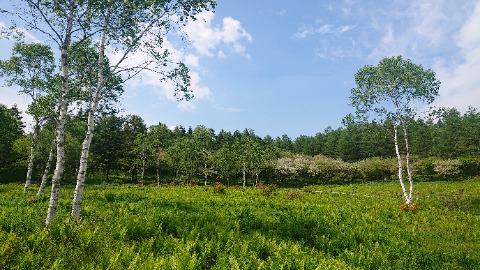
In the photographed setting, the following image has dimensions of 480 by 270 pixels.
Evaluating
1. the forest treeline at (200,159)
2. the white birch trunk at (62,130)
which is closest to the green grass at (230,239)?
the white birch trunk at (62,130)

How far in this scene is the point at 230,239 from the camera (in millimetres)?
11586

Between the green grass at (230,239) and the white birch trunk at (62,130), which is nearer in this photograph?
the green grass at (230,239)

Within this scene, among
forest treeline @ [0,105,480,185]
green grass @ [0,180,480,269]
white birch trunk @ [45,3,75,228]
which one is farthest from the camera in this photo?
forest treeline @ [0,105,480,185]

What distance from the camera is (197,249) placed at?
10.4 metres

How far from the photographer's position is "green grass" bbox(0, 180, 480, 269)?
328 inches

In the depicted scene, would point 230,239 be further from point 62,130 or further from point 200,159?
point 200,159

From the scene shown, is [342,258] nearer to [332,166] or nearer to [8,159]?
[8,159]

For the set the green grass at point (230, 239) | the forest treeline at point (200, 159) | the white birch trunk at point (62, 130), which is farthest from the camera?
the forest treeline at point (200, 159)

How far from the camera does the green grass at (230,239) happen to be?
27.3ft

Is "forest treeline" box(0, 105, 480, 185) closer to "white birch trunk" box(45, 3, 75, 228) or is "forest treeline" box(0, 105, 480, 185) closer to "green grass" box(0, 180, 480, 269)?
"green grass" box(0, 180, 480, 269)

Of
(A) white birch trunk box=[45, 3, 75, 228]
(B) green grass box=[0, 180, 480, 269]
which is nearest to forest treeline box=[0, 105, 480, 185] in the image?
(B) green grass box=[0, 180, 480, 269]

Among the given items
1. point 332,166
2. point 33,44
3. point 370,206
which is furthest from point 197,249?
point 332,166

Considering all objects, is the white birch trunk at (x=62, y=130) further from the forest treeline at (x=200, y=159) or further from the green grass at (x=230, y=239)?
the forest treeline at (x=200, y=159)

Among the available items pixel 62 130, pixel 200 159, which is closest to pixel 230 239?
pixel 62 130
